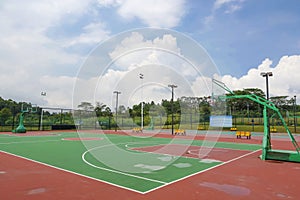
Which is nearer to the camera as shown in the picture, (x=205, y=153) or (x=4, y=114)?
(x=205, y=153)

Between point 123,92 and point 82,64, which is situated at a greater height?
point 82,64

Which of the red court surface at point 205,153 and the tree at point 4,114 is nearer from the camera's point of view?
the red court surface at point 205,153

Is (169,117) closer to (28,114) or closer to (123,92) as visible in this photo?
(28,114)

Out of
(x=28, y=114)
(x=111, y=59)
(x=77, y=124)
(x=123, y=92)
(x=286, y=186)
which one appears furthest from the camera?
(x=77, y=124)

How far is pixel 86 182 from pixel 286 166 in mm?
6870

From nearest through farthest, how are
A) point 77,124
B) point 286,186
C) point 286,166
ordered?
point 286,186, point 286,166, point 77,124

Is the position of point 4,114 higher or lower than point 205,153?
higher

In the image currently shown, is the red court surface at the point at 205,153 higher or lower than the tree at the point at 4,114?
lower

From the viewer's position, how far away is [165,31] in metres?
9.44

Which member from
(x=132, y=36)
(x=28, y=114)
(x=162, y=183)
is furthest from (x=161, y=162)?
(x=28, y=114)

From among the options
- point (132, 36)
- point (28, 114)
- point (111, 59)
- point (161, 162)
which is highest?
point (132, 36)

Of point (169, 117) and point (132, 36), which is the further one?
point (169, 117)

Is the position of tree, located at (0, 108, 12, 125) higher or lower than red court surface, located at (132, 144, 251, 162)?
higher

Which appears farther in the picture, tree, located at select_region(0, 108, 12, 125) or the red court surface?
tree, located at select_region(0, 108, 12, 125)
